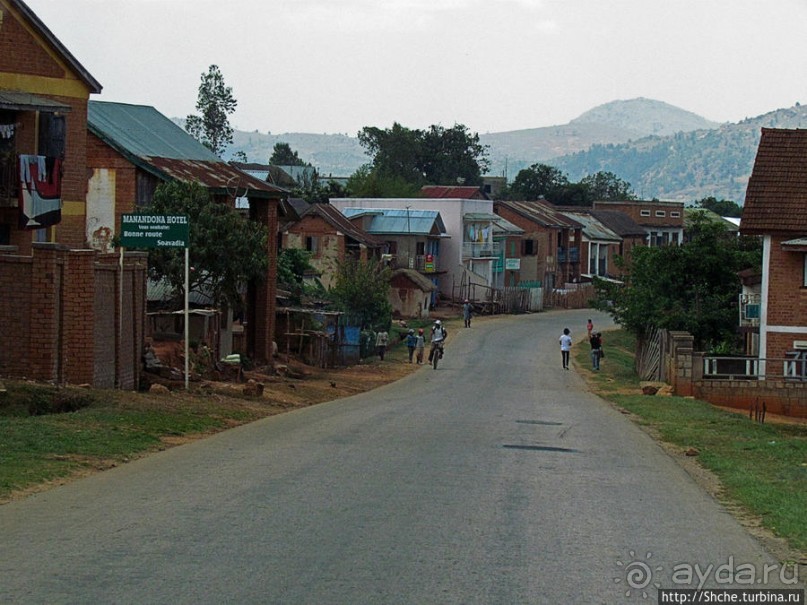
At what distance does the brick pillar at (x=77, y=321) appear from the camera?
21656mm

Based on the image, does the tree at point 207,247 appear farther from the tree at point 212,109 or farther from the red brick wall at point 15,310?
the tree at point 212,109

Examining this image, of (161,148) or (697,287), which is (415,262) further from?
(161,148)

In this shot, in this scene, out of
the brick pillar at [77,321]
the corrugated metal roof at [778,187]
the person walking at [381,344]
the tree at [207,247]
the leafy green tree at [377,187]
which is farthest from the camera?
the leafy green tree at [377,187]

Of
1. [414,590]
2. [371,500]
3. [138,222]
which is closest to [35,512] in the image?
[371,500]

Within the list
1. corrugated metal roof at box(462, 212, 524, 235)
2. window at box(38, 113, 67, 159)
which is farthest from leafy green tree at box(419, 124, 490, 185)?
window at box(38, 113, 67, 159)

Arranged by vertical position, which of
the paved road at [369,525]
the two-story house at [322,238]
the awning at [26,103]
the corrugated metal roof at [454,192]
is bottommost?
the paved road at [369,525]

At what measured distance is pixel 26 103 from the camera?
27.1 meters

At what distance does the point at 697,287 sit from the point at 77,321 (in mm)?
27460

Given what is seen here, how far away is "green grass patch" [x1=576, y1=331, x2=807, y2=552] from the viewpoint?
1273cm

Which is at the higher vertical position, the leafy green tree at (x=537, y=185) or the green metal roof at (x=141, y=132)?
the leafy green tree at (x=537, y=185)

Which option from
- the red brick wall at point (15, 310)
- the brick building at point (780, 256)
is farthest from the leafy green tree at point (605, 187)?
the red brick wall at point (15, 310)

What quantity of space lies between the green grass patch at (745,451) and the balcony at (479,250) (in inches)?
2040

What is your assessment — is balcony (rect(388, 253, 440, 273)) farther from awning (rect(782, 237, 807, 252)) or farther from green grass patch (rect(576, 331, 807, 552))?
awning (rect(782, 237, 807, 252))

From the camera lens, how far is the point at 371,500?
40.2 feet
